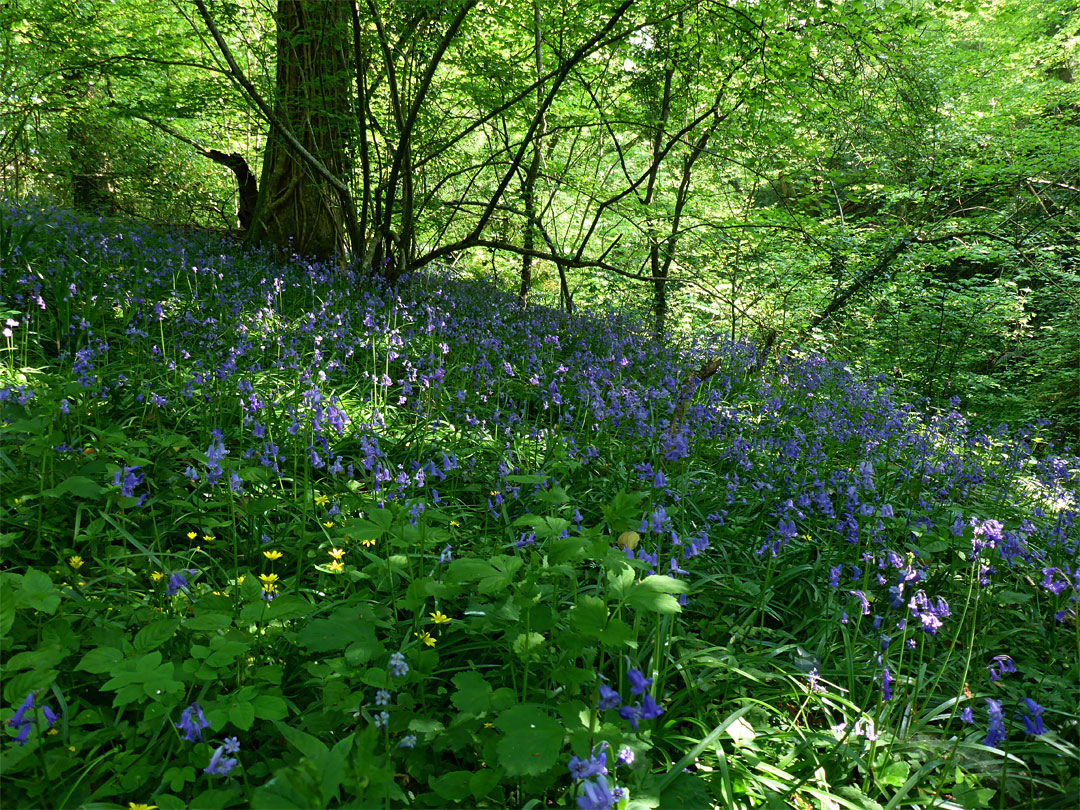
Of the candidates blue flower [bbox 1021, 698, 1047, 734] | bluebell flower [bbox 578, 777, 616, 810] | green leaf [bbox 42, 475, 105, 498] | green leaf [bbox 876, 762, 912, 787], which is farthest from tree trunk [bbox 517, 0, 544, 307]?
bluebell flower [bbox 578, 777, 616, 810]

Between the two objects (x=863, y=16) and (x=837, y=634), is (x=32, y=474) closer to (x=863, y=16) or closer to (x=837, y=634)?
(x=837, y=634)

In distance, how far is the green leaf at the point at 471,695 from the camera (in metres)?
1.35

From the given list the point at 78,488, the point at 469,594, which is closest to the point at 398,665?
the point at 469,594

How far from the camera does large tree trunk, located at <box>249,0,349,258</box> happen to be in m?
6.15

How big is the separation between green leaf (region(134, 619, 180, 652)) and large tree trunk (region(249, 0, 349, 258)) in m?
5.39

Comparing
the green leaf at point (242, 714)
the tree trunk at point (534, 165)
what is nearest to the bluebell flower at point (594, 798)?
the green leaf at point (242, 714)

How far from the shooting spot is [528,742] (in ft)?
3.99

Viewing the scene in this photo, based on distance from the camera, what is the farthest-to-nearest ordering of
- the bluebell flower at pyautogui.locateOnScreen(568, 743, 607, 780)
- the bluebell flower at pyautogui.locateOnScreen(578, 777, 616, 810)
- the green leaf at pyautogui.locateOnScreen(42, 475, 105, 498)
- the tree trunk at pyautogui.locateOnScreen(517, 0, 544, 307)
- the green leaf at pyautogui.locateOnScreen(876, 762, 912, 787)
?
the tree trunk at pyautogui.locateOnScreen(517, 0, 544, 307), the green leaf at pyautogui.locateOnScreen(42, 475, 105, 498), the green leaf at pyautogui.locateOnScreen(876, 762, 912, 787), the bluebell flower at pyautogui.locateOnScreen(568, 743, 607, 780), the bluebell flower at pyautogui.locateOnScreen(578, 777, 616, 810)

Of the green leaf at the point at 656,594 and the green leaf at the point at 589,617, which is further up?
the green leaf at the point at 656,594

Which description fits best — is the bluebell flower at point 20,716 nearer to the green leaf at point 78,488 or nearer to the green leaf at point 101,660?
the green leaf at point 101,660

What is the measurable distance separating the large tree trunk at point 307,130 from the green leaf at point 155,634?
539 centimetres

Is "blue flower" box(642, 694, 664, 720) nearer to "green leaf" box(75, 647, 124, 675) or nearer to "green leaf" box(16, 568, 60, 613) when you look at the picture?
"green leaf" box(75, 647, 124, 675)

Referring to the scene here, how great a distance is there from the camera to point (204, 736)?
4.71 feet

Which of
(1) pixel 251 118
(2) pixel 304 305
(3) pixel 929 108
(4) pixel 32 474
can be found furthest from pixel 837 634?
(1) pixel 251 118
